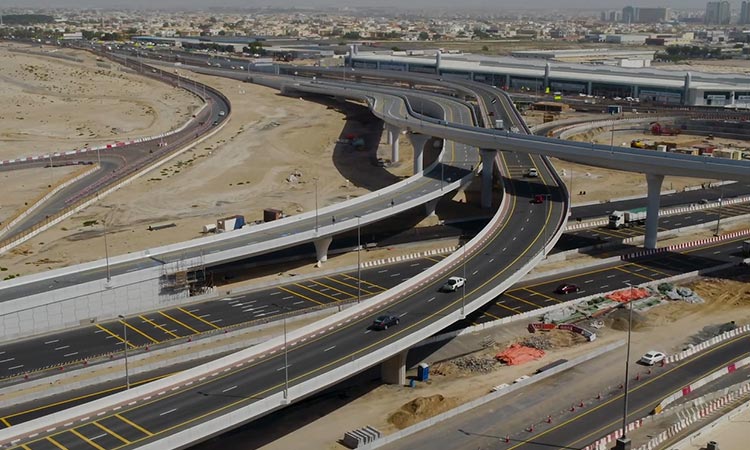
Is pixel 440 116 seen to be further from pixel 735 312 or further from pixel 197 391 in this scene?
pixel 197 391

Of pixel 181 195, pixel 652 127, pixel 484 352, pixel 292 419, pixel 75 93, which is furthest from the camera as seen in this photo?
pixel 75 93

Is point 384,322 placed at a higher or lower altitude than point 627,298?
higher

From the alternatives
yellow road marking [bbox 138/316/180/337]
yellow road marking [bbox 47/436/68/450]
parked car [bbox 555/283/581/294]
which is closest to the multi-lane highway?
parked car [bbox 555/283/581/294]

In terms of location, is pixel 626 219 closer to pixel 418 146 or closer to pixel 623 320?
pixel 623 320

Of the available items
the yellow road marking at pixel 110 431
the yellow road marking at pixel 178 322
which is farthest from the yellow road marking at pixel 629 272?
the yellow road marking at pixel 110 431

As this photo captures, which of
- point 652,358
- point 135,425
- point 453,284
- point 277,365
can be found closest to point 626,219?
point 652,358

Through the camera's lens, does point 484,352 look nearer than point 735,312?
Yes

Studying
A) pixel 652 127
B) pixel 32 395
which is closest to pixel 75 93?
pixel 652 127
